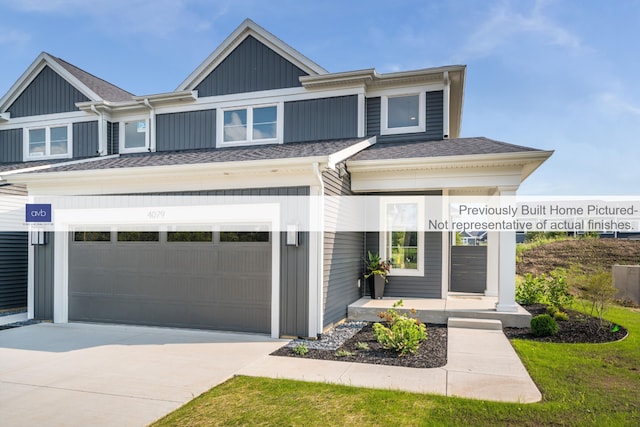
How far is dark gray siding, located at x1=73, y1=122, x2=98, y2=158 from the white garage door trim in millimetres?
3851

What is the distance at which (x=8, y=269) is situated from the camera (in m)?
10.3

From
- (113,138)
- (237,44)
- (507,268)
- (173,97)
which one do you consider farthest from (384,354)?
(113,138)

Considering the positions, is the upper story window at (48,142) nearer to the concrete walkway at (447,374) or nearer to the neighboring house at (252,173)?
the neighboring house at (252,173)

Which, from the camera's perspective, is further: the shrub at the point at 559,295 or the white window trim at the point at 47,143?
the white window trim at the point at 47,143

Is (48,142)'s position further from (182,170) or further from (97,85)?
(182,170)

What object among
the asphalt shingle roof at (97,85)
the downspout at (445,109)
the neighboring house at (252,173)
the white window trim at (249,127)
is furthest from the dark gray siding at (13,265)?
the downspout at (445,109)

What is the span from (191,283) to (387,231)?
4.52 metres

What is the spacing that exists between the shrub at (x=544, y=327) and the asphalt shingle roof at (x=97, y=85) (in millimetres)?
12041

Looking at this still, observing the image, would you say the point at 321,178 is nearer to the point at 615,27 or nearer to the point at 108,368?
the point at 108,368

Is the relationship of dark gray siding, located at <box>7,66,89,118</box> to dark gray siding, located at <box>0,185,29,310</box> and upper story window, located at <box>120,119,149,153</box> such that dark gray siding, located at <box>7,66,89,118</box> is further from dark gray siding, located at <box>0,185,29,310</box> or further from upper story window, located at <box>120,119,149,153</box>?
dark gray siding, located at <box>0,185,29,310</box>

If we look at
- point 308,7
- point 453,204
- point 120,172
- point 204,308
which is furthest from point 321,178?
point 453,204

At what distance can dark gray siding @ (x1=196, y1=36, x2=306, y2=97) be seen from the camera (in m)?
10.6

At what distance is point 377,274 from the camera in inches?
381

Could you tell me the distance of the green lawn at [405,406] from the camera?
3.88 metres
